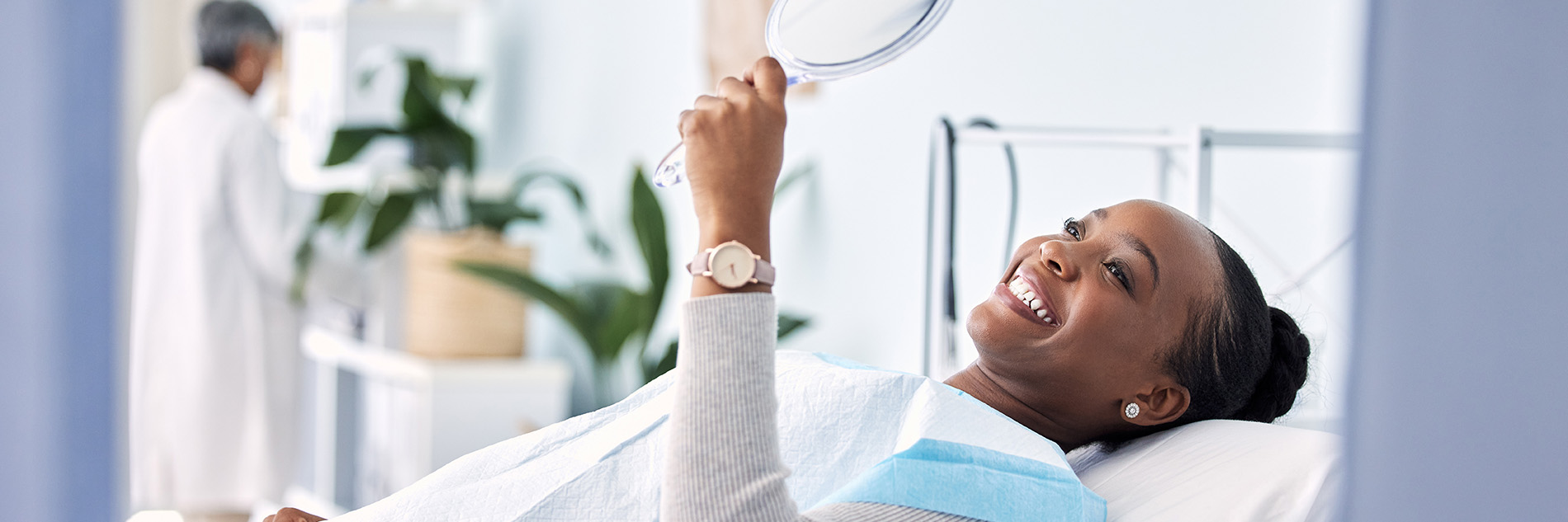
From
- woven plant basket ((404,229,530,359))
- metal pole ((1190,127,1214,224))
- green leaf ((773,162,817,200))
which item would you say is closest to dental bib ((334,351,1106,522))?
metal pole ((1190,127,1214,224))

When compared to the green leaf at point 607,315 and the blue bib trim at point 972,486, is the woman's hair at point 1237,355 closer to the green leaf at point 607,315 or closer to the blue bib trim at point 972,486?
the blue bib trim at point 972,486

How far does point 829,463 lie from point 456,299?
230 cm

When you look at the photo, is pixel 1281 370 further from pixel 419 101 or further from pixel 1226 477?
pixel 419 101

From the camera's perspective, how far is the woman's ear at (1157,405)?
117 centimetres

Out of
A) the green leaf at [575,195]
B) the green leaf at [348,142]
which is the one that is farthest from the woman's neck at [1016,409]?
the green leaf at [348,142]

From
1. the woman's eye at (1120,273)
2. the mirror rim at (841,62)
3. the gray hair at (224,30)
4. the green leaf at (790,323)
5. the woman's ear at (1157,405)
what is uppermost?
the gray hair at (224,30)

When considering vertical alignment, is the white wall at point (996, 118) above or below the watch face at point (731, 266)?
above

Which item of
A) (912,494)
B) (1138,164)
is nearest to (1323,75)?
(1138,164)

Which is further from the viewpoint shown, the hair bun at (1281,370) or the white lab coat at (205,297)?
the white lab coat at (205,297)

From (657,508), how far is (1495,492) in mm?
664

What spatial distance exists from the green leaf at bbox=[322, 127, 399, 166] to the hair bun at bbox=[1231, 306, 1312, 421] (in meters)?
2.65

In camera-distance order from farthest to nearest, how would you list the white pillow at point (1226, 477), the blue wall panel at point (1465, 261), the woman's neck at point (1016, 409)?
the woman's neck at point (1016, 409) < the white pillow at point (1226, 477) < the blue wall panel at point (1465, 261)

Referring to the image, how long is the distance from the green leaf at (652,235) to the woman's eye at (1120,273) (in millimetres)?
1814

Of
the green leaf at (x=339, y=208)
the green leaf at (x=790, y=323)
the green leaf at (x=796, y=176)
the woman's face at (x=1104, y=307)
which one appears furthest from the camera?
the green leaf at (x=339, y=208)
